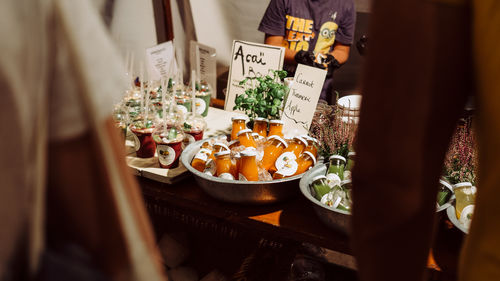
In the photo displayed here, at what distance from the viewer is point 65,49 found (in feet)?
1.01

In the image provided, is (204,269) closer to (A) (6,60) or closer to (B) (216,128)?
(B) (216,128)

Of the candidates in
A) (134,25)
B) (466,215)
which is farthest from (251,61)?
(134,25)

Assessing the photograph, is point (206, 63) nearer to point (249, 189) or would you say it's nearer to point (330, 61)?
point (330, 61)

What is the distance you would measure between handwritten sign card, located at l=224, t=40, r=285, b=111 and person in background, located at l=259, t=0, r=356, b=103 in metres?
0.80

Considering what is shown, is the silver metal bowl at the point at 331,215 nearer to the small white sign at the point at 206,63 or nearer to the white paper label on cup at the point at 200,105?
the white paper label on cup at the point at 200,105

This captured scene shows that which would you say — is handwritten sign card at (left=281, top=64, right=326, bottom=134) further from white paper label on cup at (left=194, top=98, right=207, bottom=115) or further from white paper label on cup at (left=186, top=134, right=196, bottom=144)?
white paper label on cup at (left=194, top=98, right=207, bottom=115)

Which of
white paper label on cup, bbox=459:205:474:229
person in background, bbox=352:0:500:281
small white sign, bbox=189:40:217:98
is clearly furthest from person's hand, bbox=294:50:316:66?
person in background, bbox=352:0:500:281

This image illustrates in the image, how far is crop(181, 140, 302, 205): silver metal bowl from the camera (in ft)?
4.14

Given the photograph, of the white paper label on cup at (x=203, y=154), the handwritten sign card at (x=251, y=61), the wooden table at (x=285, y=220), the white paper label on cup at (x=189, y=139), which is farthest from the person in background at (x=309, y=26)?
the wooden table at (x=285, y=220)

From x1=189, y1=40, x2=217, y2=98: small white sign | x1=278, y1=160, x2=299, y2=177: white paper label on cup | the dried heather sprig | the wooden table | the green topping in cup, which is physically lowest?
the wooden table

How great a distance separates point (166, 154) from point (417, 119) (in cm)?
116

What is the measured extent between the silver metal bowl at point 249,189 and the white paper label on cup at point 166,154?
0.21m

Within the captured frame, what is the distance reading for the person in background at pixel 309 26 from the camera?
2896 mm

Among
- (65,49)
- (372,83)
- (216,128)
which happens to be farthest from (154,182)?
(65,49)
